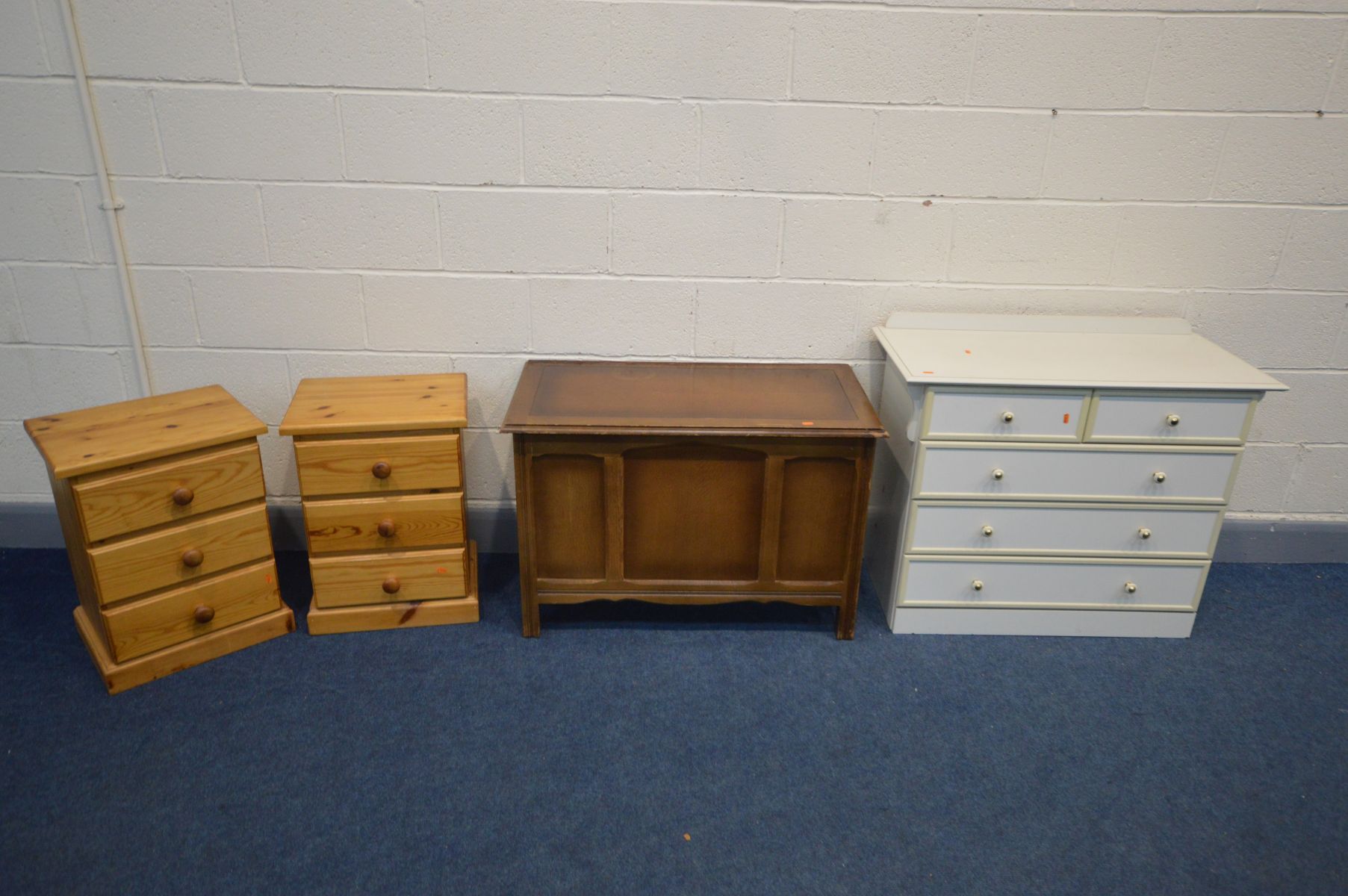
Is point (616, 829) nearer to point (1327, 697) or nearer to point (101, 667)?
point (101, 667)

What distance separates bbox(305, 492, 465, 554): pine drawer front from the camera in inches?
93.7

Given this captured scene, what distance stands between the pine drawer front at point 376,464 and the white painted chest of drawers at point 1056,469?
119 cm

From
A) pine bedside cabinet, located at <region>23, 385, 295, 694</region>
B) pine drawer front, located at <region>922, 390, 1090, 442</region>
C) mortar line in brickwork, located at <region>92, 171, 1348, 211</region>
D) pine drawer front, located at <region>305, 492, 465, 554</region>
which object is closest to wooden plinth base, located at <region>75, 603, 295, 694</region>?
pine bedside cabinet, located at <region>23, 385, 295, 694</region>

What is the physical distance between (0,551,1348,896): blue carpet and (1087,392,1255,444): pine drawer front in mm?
598

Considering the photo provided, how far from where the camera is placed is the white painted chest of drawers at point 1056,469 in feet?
7.53

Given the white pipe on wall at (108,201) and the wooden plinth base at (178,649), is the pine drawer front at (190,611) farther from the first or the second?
the white pipe on wall at (108,201)

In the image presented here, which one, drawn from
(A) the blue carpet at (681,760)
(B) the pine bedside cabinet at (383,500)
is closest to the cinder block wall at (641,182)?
(B) the pine bedside cabinet at (383,500)

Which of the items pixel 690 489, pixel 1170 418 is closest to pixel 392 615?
pixel 690 489

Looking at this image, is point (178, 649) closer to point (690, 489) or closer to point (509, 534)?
point (509, 534)

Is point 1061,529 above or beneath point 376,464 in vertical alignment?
beneath

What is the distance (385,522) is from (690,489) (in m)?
0.79

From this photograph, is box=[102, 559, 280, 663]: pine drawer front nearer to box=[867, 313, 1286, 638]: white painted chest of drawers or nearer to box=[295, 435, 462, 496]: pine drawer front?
box=[295, 435, 462, 496]: pine drawer front

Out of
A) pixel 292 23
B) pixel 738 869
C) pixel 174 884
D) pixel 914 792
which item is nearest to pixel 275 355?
pixel 292 23

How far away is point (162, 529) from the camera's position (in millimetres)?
2229
